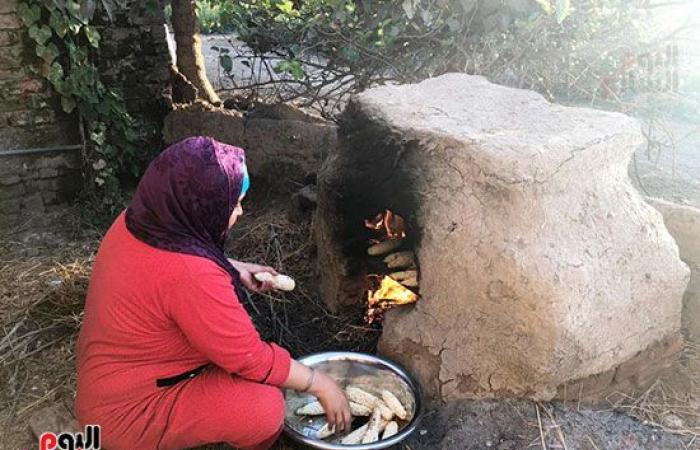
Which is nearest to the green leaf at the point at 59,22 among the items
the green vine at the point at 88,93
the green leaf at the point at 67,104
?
the green vine at the point at 88,93

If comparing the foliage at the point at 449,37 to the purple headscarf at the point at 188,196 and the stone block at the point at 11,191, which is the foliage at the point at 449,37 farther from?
the purple headscarf at the point at 188,196

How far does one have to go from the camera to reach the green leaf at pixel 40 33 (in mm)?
4012

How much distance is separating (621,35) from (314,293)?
2878 mm

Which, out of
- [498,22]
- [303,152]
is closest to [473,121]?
[498,22]

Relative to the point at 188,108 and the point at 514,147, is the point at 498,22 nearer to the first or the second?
the point at 514,147

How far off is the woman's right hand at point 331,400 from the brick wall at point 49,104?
3.00m

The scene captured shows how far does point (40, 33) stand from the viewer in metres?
4.03

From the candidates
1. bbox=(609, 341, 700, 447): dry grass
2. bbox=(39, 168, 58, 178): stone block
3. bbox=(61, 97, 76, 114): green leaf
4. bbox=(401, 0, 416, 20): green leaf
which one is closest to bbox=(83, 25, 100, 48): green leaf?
bbox=(61, 97, 76, 114): green leaf

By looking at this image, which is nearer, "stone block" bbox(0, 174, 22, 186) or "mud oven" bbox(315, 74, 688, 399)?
"mud oven" bbox(315, 74, 688, 399)

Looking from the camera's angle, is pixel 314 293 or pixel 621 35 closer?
pixel 314 293

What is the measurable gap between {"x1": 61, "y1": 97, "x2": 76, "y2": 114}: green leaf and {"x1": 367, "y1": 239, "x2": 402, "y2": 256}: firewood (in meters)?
2.40

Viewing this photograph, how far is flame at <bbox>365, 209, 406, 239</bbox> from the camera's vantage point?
120 inches

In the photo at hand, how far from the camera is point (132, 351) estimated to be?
84.8 inches

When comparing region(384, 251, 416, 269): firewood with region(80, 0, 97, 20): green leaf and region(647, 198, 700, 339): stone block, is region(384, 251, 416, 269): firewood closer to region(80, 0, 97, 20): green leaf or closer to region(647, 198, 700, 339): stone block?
region(647, 198, 700, 339): stone block
